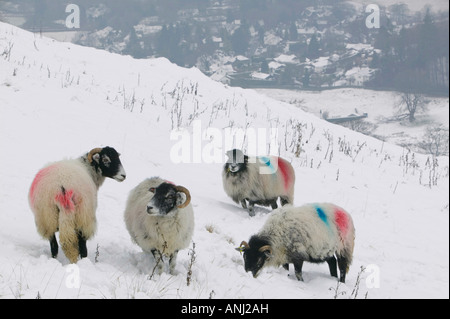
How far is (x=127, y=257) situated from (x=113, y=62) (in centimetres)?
1390

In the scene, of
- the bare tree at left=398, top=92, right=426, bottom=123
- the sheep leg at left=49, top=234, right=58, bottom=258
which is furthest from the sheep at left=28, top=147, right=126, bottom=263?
the bare tree at left=398, top=92, right=426, bottom=123

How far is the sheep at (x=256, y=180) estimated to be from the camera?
9.38 metres

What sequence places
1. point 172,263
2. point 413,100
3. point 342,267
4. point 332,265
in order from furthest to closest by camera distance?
point 413,100 < point 332,265 < point 342,267 < point 172,263

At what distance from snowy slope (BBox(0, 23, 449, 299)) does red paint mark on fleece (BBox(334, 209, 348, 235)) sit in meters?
0.83

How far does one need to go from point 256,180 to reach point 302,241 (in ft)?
9.96

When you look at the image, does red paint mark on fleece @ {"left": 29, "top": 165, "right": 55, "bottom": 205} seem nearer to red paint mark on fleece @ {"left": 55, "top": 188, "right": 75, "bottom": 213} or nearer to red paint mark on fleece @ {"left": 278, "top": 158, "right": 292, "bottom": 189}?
red paint mark on fleece @ {"left": 55, "top": 188, "right": 75, "bottom": 213}

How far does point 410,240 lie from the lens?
28.9ft

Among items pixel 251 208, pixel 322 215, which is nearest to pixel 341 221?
pixel 322 215

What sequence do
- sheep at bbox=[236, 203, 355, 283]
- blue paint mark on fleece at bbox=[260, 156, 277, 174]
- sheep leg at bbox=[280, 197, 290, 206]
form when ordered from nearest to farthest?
sheep at bbox=[236, 203, 355, 283] → blue paint mark on fleece at bbox=[260, 156, 277, 174] → sheep leg at bbox=[280, 197, 290, 206]

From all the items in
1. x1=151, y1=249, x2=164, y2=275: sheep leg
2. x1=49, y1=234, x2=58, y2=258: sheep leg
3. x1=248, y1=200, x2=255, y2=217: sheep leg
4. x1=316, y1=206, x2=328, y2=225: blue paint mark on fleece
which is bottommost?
x1=248, y1=200, x2=255, y2=217: sheep leg

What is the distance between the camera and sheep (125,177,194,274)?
554cm

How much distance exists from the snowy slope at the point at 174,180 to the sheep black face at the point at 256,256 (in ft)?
0.71

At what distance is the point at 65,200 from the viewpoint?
5203 millimetres

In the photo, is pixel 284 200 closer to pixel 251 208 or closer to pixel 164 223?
pixel 251 208
